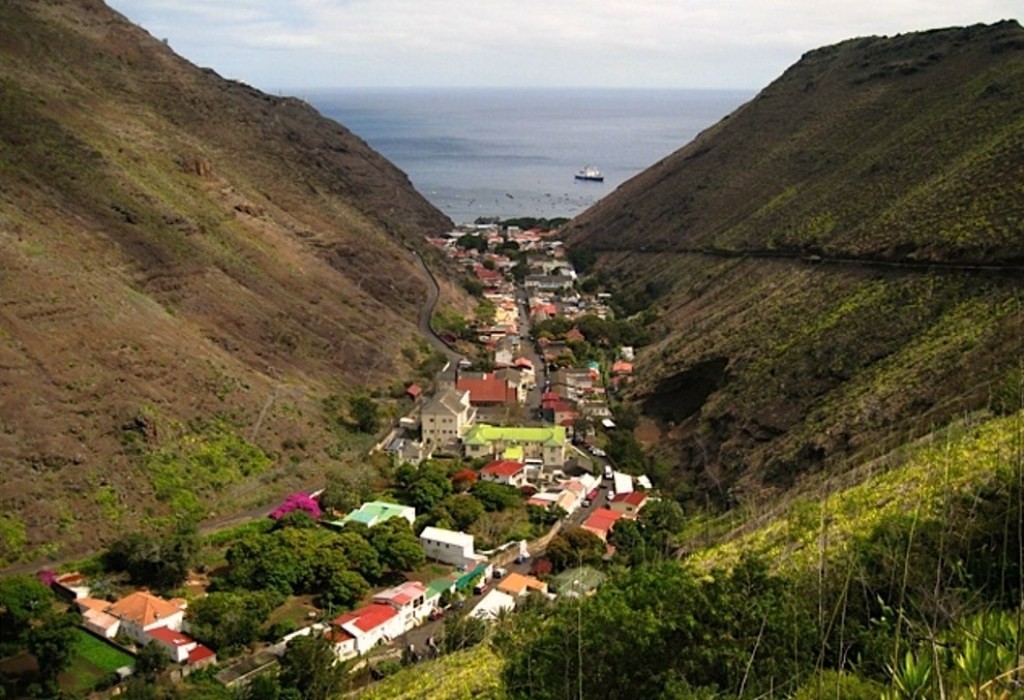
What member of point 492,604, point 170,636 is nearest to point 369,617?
point 492,604

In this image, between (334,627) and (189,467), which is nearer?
(334,627)

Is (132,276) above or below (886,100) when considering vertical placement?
below

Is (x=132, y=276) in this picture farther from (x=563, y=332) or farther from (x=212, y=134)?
(x=563, y=332)

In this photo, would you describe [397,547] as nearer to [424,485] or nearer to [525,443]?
[424,485]

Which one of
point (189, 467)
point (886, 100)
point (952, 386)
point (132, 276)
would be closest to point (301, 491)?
point (189, 467)

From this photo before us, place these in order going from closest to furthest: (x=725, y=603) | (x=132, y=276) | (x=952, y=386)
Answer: (x=725, y=603) < (x=952, y=386) < (x=132, y=276)

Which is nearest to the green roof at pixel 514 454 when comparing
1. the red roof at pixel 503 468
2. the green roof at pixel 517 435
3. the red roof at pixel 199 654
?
the green roof at pixel 517 435

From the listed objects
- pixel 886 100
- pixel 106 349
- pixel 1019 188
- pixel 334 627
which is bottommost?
pixel 334 627

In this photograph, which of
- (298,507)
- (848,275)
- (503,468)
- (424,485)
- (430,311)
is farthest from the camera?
(430,311)
